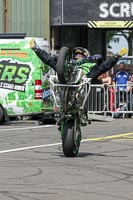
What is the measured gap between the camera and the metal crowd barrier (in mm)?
21734

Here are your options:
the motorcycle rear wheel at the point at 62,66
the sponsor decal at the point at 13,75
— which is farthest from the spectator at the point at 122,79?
the motorcycle rear wheel at the point at 62,66

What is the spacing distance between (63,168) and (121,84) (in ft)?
40.9

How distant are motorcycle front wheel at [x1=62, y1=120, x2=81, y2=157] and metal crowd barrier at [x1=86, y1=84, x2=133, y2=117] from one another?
10.5 m

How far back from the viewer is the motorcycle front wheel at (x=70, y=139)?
11.0 m

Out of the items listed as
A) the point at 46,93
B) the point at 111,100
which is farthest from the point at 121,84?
the point at 46,93

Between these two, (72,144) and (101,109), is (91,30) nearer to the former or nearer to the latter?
(101,109)

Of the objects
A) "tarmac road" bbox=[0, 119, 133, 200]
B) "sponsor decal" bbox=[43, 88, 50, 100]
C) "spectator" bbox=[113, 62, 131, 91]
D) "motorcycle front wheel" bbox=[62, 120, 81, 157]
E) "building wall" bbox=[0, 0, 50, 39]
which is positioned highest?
"building wall" bbox=[0, 0, 50, 39]

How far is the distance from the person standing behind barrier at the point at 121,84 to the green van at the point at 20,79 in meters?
3.90

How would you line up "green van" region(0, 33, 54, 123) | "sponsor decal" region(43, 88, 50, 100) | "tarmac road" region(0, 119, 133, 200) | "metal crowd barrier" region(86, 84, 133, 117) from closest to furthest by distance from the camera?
"tarmac road" region(0, 119, 133, 200) < "green van" region(0, 33, 54, 123) < "sponsor decal" region(43, 88, 50, 100) < "metal crowd barrier" region(86, 84, 133, 117)

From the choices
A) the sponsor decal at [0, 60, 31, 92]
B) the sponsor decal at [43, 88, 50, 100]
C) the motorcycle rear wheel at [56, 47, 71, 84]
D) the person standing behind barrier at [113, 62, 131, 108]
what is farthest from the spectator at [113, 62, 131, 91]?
the motorcycle rear wheel at [56, 47, 71, 84]

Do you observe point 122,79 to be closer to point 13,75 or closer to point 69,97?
point 13,75

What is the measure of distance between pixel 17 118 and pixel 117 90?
3687 mm

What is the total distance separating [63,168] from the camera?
10.0 meters

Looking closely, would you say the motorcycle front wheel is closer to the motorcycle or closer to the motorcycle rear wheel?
the motorcycle
